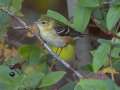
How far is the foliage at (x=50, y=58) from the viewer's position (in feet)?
3.74

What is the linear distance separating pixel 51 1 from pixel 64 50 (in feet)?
2.55

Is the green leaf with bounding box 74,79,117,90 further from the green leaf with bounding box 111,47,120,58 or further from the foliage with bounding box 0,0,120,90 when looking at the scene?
the green leaf with bounding box 111,47,120,58

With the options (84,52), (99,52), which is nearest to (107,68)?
(99,52)

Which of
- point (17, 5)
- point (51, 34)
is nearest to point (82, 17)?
point (17, 5)

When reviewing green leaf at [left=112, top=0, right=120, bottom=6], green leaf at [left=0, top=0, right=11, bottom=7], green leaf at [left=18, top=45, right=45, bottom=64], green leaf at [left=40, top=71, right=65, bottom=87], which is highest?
green leaf at [left=112, top=0, right=120, bottom=6]

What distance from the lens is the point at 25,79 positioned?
1186 mm

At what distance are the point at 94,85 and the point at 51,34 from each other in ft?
3.32

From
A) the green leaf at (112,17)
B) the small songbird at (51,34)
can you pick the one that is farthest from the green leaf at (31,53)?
the green leaf at (112,17)

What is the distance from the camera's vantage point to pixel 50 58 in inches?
57.5

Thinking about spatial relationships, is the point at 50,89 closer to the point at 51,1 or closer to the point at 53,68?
the point at 53,68

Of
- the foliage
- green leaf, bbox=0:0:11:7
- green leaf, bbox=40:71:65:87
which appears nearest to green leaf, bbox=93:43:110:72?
the foliage

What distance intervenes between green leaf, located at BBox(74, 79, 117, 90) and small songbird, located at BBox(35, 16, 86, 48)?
1.82ft

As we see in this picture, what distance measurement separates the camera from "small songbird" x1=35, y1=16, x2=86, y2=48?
171 cm

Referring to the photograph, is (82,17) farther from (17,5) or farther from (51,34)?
(51,34)
